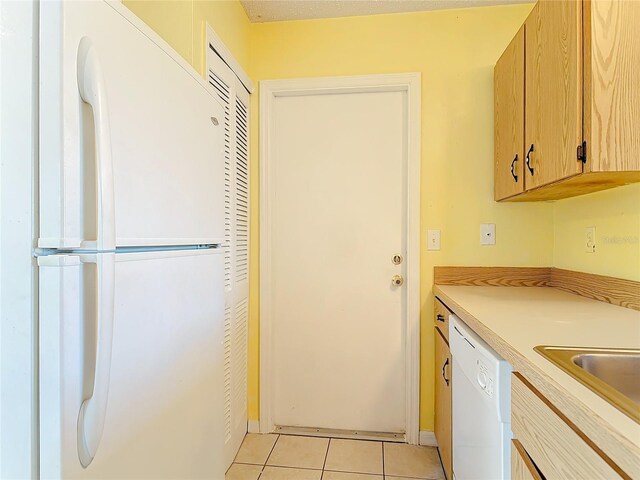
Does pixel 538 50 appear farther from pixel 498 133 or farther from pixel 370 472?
pixel 370 472

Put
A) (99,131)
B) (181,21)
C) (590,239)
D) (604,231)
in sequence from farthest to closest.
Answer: (590,239)
(604,231)
(181,21)
(99,131)

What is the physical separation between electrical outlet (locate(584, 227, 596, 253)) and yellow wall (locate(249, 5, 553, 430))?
12.6 inches

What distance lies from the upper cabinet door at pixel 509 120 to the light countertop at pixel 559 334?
0.53 meters

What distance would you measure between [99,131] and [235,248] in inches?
52.8

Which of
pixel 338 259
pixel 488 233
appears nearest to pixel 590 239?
pixel 488 233

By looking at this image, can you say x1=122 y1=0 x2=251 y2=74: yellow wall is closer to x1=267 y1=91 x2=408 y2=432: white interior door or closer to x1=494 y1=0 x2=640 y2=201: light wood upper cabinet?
x1=267 y1=91 x2=408 y2=432: white interior door

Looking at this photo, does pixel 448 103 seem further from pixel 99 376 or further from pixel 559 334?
pixel 99 376

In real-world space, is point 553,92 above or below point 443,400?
above

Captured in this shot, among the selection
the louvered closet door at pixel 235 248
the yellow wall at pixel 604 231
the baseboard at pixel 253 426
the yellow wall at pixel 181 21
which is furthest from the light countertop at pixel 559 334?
the yellow wall at pixel 181 21

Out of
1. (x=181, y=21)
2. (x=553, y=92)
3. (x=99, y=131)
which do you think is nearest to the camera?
(x=99, y=131)

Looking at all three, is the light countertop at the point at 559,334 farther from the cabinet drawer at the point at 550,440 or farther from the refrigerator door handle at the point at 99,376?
the refrigerator door handle at the point at 99,376

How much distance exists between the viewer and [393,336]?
213cm

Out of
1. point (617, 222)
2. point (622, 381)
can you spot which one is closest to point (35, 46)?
point (622, 381)

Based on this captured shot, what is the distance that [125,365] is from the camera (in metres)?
0.71
